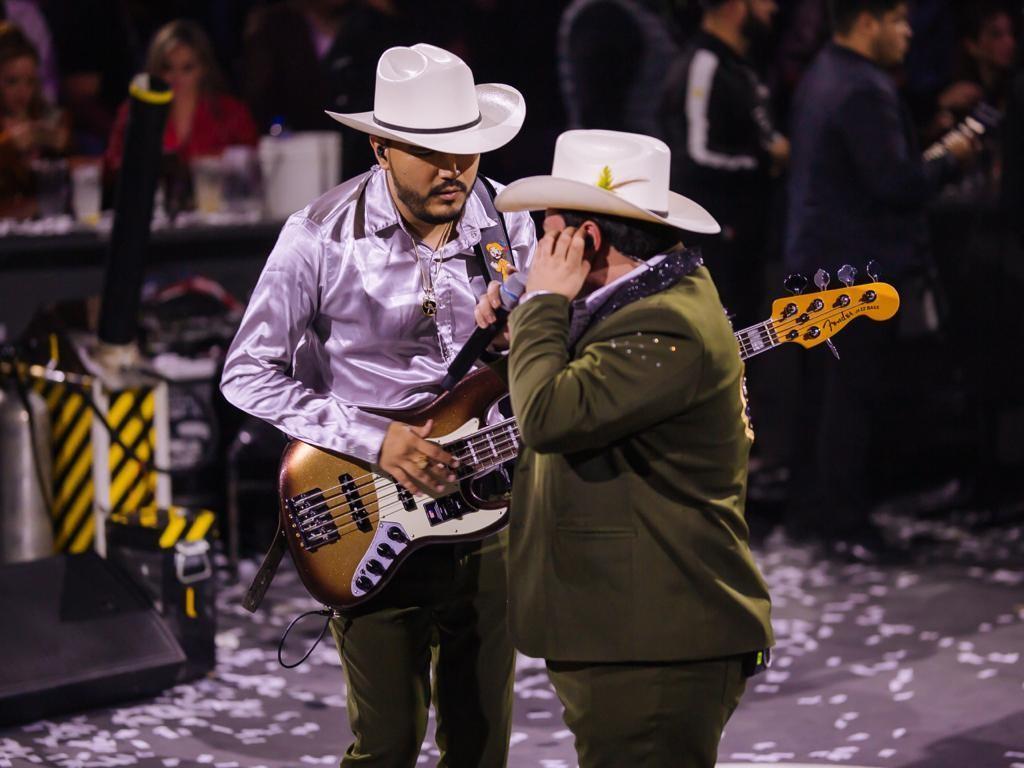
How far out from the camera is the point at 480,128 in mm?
3785

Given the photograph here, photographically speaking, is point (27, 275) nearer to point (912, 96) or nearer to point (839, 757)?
point (839, 757)

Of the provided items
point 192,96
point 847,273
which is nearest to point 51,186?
point 192,96

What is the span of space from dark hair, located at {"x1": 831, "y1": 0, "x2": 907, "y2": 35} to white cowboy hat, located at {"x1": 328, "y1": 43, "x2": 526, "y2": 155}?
3.35 m

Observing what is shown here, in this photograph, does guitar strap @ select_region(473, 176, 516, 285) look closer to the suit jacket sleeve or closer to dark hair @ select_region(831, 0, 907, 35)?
the suit jacket sleeve

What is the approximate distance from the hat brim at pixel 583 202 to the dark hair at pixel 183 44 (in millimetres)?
4948

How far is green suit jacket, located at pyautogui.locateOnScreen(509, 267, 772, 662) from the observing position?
296 centimetres

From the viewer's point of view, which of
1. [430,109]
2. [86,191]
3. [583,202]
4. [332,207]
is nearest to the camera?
[583,202]

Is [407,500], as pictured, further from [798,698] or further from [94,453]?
[94,453]

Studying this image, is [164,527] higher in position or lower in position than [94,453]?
lower

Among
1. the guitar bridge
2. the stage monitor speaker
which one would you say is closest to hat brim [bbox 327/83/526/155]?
the guitar bridge

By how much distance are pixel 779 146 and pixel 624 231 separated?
15.1ft

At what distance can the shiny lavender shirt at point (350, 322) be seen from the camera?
3.69m

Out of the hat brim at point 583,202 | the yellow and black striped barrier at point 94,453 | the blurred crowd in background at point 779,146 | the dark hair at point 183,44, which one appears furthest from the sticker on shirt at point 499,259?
the dark hair at point 183,44

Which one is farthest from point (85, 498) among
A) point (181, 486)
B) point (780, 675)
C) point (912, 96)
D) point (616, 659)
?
point (912, 96)
